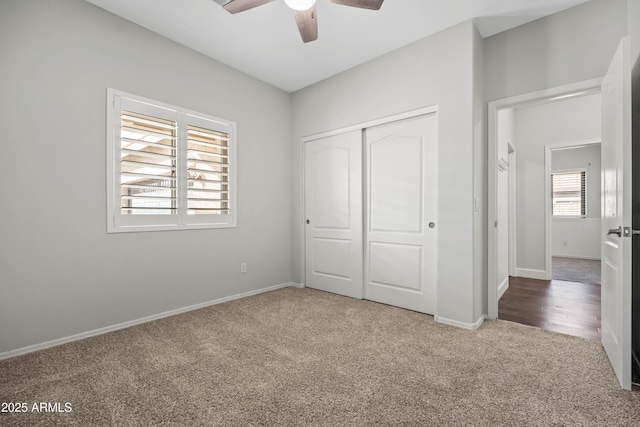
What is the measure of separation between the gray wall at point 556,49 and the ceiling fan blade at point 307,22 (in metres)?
1.80

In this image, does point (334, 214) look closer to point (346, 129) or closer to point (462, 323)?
point (346, 129)

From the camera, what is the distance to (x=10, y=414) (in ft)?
5.03

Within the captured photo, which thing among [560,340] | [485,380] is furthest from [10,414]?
[560,340]

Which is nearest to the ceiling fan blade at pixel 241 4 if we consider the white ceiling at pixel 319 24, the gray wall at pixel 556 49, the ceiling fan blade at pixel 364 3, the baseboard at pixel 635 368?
the white ceiling at pixel 319 24

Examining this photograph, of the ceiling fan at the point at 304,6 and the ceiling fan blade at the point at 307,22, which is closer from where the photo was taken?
the ceiling fan at the point at 304,6

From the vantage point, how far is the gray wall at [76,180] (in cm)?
216

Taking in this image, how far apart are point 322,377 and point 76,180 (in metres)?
2.42

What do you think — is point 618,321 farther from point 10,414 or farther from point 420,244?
point 10,414

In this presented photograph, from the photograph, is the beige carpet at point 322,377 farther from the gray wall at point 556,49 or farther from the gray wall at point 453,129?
the gray wall at point 556,49

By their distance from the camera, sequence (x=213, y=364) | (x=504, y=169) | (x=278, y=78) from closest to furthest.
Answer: (x=213, y=364)
(x=278, y=78)
(x=504, y=169)

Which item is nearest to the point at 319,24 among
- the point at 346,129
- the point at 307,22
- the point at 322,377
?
the point at 307,22

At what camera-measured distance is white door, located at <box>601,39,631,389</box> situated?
1718 mm

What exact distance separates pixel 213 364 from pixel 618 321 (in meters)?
2.53

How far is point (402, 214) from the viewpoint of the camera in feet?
10.7
